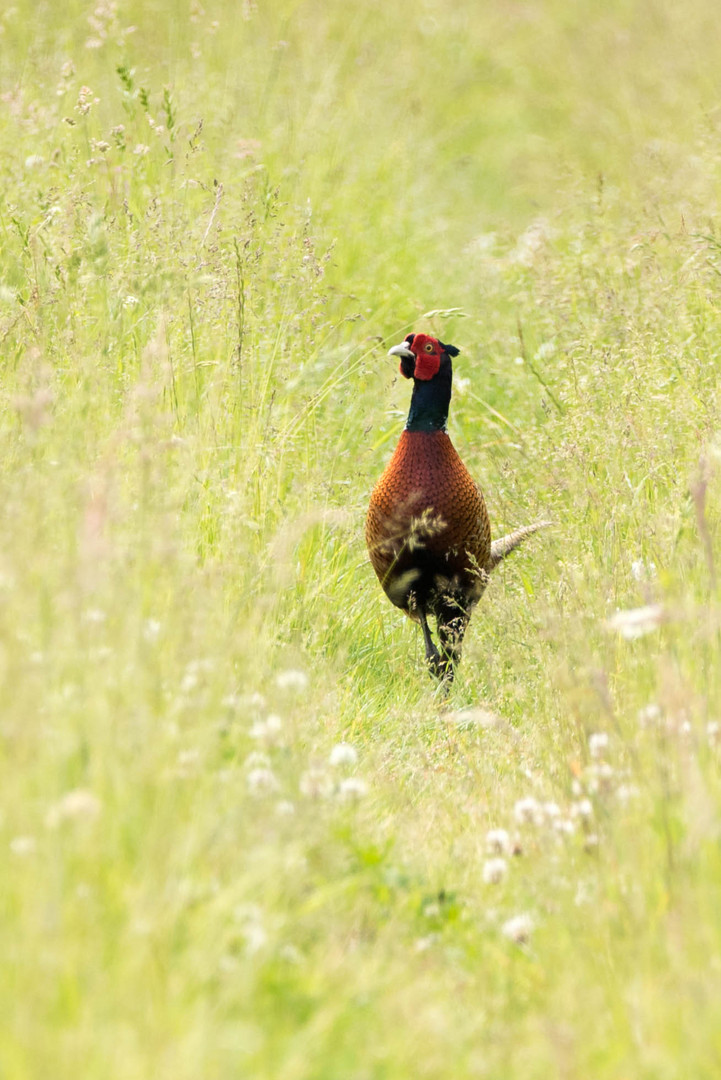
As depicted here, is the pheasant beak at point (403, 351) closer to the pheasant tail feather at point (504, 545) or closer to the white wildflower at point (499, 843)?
the pheasant tail feather at point (504, 545)

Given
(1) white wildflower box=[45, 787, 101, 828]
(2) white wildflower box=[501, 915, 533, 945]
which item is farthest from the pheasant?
(1) white wildflower box=[45, 787, 101, 828]

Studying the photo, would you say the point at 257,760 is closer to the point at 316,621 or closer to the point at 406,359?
the point at 316,621

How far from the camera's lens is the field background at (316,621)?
2.10 m

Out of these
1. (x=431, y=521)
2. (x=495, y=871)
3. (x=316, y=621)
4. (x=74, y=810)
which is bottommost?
(x=431, y=521)

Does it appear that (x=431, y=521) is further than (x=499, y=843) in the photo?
Yes

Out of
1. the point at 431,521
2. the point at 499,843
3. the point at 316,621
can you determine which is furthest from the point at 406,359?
the point at 499,843

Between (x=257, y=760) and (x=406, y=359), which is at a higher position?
(x=257, y=760)

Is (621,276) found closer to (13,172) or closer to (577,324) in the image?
(577,324)

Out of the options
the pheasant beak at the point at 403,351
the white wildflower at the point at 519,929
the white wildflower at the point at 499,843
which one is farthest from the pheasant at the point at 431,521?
the white wildflower at the point at 519,929

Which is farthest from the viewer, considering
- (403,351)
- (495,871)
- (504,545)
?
(504,545)

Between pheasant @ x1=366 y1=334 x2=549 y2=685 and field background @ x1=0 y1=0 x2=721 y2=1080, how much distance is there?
0.44 ft

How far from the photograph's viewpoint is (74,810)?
207 centimetres

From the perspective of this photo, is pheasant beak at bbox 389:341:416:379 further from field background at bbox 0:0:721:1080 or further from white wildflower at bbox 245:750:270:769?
white wildflower at bbox 245:750:270:769

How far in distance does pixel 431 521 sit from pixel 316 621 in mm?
798
